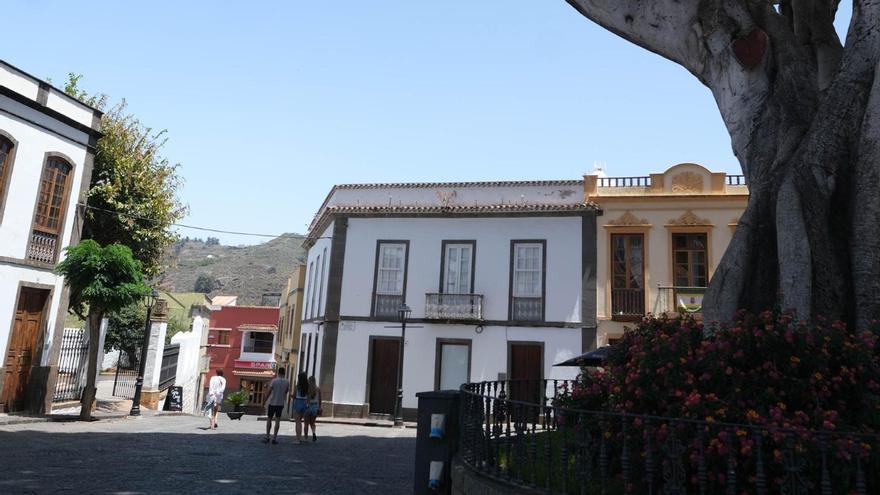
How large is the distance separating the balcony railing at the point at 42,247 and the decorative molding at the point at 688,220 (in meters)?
18.5

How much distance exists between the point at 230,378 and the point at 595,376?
43.9m

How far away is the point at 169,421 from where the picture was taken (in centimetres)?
1584

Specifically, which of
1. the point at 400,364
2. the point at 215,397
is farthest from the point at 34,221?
the point at 400,364

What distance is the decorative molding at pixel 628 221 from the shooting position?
68.1 feet

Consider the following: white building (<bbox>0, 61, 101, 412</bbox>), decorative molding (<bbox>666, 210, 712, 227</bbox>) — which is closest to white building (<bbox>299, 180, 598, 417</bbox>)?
decorative molding (<bbox>666, 210, 712, 227</bbox>)

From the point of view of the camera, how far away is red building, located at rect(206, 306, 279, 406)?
44406mm

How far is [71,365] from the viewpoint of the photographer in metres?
16.7

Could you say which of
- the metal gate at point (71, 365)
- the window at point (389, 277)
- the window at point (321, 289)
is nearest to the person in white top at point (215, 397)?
the metal gate at point (71, 365)

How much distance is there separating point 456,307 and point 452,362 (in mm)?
1991

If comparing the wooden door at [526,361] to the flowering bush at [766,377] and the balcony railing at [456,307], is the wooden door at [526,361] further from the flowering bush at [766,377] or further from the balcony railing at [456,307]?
the flowering bush at [766,377]

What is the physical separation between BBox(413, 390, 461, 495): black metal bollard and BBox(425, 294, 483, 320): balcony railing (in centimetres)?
1482

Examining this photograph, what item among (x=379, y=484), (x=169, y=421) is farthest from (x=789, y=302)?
(x=169, y=421)

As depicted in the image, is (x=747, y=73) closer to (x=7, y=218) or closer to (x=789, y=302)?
(x=789, y=302)

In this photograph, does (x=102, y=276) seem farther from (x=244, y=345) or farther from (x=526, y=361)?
(x=244, y=345)
